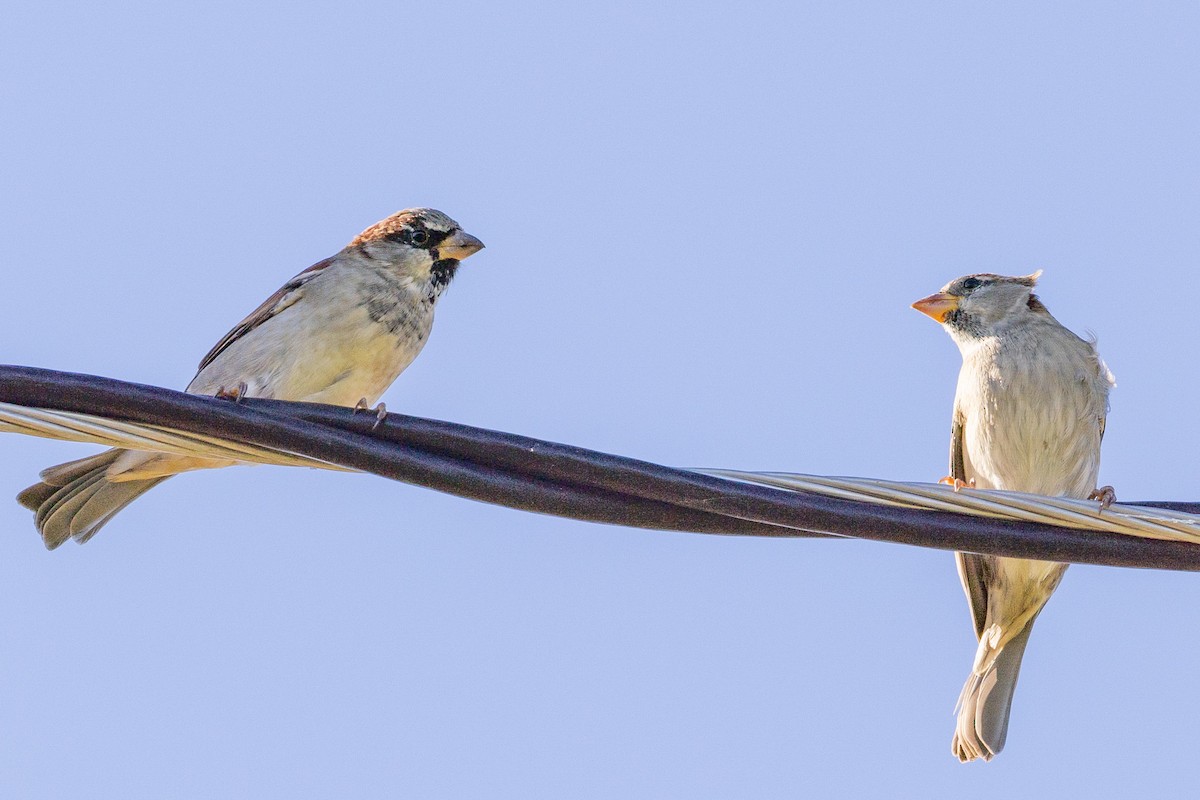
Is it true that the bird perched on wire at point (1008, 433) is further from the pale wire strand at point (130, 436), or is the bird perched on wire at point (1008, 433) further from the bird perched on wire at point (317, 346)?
the pale wire strand at point (130, 436)

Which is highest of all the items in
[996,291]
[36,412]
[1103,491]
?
[996,291]

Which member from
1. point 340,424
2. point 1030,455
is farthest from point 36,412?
point 1030,455

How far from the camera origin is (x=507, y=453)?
305 centimetres

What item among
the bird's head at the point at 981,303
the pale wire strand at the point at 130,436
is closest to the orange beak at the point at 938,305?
the bird's head at the point at 981,303

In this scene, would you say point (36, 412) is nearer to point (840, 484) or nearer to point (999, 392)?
point (840, 484)

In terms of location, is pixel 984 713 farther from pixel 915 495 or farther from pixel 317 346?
pixel 317 346

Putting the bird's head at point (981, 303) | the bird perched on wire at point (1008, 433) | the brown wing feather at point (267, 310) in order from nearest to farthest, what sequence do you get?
the bird perched on wire at point (1008, 433) < the brown wing feather at point (267, 310) < the bird's head at point (981, 303)

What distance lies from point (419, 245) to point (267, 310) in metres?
0.73

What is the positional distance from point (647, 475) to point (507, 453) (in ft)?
1.00

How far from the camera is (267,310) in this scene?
561 centimetres

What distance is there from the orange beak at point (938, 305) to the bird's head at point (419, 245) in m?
2.08

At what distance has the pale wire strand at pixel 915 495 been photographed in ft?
9.80

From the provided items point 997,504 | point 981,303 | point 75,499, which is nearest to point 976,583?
point 981,303

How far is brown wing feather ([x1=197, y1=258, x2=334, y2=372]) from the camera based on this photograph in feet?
18.3
